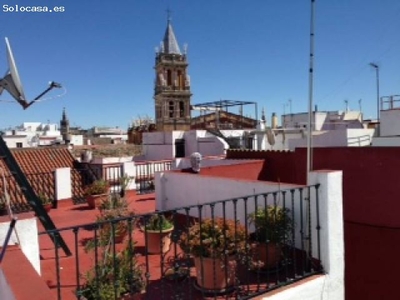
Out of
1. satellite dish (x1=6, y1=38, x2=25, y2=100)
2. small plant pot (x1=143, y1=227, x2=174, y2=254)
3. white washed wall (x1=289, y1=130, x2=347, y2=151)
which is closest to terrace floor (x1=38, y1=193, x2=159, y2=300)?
small plant pot (x1=143, y1=227, x2=174, y2=254)

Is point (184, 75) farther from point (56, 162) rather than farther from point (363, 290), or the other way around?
point (363, 290)

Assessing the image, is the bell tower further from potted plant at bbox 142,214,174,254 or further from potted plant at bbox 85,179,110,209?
potted plant at bbox 142,214,174,254

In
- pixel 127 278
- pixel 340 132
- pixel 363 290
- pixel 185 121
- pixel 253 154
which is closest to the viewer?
pixel 127 278

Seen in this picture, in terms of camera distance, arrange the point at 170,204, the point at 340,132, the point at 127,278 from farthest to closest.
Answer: the point at 340,132 < the point at 170,204 < the point at 127,278

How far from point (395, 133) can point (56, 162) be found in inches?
663

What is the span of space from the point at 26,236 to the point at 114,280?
3.10ft

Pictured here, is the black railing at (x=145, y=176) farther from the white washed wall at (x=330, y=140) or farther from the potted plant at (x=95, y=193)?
the white washed wall at (x=330, y=140)

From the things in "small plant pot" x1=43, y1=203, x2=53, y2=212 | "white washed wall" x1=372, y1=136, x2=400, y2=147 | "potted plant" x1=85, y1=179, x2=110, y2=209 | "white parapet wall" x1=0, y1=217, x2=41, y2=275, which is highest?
"white washed wall" x1=372, y1=136, x2=400, y2=147

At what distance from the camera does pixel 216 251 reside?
3750 millimetres

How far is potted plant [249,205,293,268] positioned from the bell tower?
116 ft

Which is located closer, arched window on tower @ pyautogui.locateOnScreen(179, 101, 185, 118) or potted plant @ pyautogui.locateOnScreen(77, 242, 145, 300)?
potted plant @ pyautogui.locateOnScreen(77, 242, 145, 300)

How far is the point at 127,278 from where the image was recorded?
362 centimetres

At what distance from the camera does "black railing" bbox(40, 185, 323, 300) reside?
3578 mm

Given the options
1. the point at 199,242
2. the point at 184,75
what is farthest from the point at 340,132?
the point at 184,75
